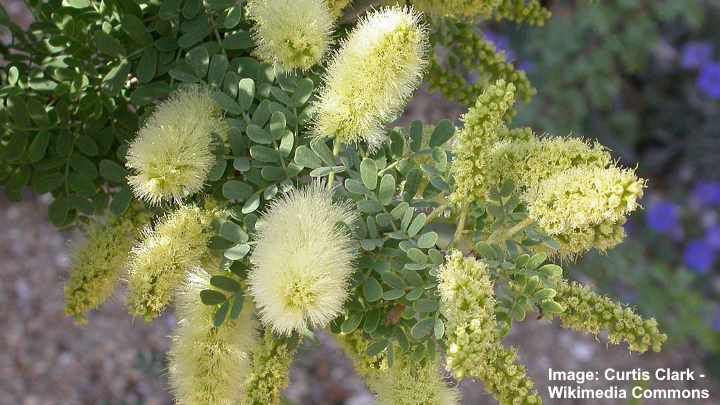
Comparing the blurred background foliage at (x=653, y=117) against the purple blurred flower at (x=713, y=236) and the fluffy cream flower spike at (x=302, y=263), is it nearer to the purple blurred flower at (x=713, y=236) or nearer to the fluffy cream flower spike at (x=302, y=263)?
the purple blurred flower at (x=713, y=236)

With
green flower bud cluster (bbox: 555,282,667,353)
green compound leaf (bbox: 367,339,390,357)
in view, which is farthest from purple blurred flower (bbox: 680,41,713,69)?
green compound leaf (bbox: 367,339,390,357)

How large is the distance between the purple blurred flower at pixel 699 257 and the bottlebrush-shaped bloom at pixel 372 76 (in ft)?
7.62

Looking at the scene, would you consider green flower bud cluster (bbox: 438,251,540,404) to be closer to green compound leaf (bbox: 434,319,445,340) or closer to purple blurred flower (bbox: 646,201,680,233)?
green compound leaf (bbox: 434,319,445,340)

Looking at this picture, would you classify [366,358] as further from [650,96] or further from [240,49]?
[650,96]

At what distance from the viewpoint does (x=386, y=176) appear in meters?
0.86

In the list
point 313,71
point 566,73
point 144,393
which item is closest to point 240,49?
point 313,71

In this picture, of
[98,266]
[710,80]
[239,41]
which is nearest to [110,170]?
[98,266]

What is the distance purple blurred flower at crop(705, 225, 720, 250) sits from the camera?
296cm

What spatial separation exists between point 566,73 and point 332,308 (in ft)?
7.48

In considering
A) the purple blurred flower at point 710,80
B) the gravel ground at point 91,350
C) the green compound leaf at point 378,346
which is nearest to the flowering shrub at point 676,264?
the gravel ground at point 91,350

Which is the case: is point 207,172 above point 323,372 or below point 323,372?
above

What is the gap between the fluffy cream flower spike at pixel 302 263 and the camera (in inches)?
30.7

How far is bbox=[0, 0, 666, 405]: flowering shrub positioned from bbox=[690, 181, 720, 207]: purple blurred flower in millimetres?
2218

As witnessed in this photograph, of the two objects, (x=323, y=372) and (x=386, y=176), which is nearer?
(x=386, y=176)
